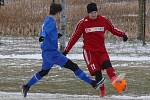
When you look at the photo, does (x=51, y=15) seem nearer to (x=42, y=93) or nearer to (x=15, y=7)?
(x=42, y=93)

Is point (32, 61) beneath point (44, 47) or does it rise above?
beneath

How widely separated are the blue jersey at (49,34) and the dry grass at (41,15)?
13760 millimetres

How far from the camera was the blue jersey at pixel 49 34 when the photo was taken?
11.0m

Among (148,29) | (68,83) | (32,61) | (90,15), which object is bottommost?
(148,29)

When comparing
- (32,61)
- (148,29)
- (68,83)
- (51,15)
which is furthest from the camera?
(148,29)

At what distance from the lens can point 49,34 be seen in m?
11.0

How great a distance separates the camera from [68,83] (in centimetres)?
1312

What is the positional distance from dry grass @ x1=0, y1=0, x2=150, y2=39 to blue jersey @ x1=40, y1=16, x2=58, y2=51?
Answer: 1376 cm

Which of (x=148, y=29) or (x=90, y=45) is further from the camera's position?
(x=148, y=29)

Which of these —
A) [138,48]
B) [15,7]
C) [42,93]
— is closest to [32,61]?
[138,48]

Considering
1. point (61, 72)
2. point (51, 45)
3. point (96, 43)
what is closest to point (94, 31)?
point (96, 43)

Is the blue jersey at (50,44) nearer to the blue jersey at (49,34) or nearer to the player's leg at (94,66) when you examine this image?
the blue jersey at (49,34)

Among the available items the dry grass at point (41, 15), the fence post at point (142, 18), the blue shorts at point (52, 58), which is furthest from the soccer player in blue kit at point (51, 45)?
the dry grass at point (41, 15)

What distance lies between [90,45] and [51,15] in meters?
0.93
